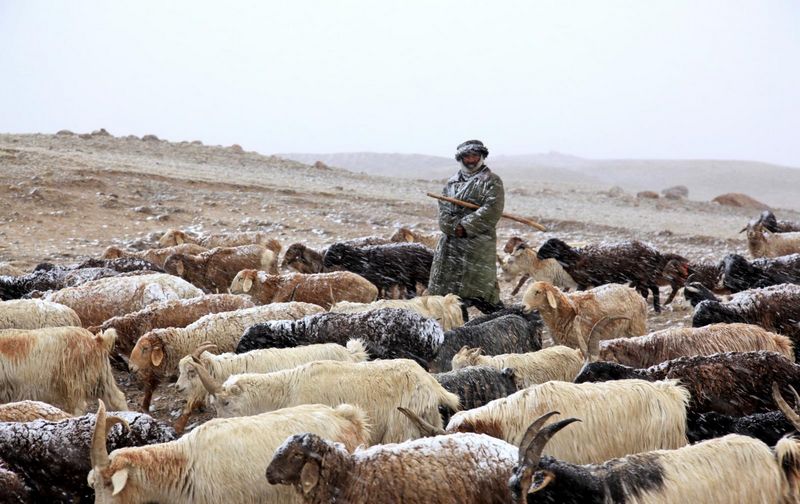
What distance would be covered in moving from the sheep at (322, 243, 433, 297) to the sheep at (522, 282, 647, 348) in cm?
253

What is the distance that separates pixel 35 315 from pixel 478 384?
13.7 ft

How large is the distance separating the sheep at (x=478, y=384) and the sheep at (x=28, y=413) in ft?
8.05

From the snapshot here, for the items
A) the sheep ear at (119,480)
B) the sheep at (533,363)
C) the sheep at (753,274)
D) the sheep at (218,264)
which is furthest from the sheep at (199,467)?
the sheep at (753,274)

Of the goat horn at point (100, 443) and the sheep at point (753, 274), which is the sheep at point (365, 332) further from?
the sheep at point (753, 274)

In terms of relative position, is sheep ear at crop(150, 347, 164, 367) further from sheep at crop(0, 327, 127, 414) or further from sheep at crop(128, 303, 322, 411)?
sheep at crop(0, 327, 127, 414)

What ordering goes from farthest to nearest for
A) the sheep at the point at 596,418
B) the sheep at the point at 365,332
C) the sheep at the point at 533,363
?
the sheep at the point at 365,332 < the sheep at the point at 533,363 < the sheep at the point at 596,418

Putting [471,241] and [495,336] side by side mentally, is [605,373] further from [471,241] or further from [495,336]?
[471,241]

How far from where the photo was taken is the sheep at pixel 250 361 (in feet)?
18.6

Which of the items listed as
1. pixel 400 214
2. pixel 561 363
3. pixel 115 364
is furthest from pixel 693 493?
pixel 400 214

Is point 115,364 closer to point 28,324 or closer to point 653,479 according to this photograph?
point 28,324

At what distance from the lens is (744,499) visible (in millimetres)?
3703

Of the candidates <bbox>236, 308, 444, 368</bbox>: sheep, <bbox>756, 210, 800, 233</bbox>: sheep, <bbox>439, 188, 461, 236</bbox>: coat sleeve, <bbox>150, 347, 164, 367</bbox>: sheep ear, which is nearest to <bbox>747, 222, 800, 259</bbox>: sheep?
<bbox>756, 210, 800, 233</bbox>: sheep

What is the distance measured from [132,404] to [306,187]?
13578 millimetres

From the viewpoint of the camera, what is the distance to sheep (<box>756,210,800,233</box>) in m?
12.4
